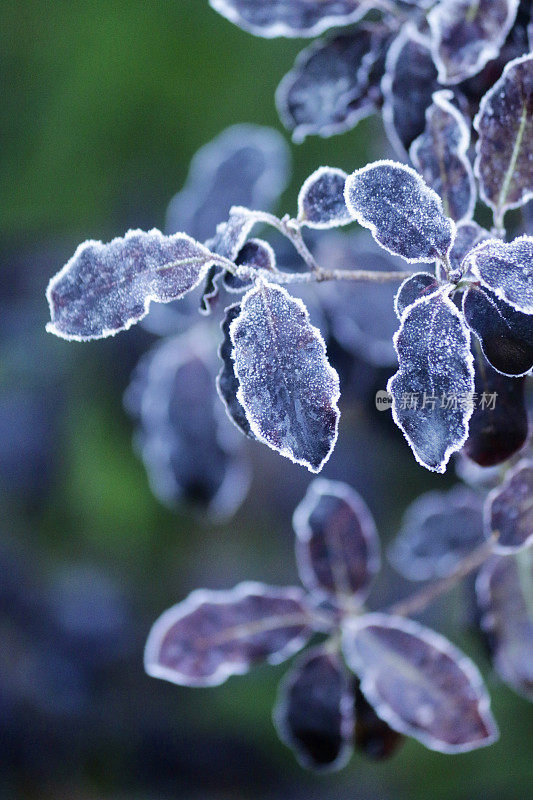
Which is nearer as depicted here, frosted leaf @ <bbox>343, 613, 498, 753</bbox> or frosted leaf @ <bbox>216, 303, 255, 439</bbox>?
frosted leaf @ <bbox>216, 303, 255, 439</bbox>

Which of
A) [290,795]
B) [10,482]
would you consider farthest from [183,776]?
[10,482]

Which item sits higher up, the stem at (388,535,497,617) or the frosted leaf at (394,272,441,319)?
the frosted leaf at (394,272,441,319)

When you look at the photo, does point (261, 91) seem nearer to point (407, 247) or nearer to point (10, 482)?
point (10, 482)

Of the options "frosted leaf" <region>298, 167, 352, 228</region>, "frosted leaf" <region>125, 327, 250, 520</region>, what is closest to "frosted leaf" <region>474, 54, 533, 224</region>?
"frosted leaf" <region>298, 167, 352, 228</region>

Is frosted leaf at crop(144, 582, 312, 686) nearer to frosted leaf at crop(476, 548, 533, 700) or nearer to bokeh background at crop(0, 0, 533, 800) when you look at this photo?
frosted leaf at crop(476, 548, 533, 700)

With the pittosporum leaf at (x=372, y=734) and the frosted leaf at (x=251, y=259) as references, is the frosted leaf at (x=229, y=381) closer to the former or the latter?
the frosted leaf at (x=251, y=259)

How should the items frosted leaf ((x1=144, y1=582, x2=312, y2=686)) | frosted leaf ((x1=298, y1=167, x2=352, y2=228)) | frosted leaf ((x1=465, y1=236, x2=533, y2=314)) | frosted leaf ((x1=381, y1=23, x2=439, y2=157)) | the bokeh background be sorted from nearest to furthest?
1. frosted leaf ((x1=465, y1=236, x2=533, y2=314))
2. frosted leaf ((x1=298, y1=167, x2=352, y2=228))
3. frosted leaf ((x1=381, y1=23, x2=439, y2=157))
4. frosted leaf ((x1=144, y1=582, x2=312, y2=686))
5. the bokeh background
